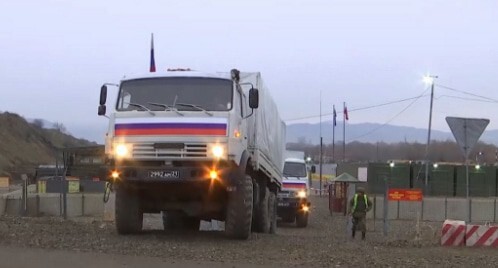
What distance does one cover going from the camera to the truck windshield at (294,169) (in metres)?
25.9

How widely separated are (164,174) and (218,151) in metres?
1.02

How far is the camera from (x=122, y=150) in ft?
39.0

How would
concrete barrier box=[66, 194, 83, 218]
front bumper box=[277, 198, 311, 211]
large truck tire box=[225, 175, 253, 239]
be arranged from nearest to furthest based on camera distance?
1. large truck tire box=[225, 175, 253, 239]
2. front bumper box=[277, 198, 311, 211]
3. concrete barrier box=[66, 194, 83, 218]

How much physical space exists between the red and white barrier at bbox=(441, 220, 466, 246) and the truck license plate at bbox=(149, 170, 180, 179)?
6072 mm

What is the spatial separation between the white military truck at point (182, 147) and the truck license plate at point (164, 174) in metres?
0.02

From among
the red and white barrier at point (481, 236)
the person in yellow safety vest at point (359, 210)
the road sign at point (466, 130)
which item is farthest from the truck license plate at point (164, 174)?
the person in yellow safety vest at point (359, 210)

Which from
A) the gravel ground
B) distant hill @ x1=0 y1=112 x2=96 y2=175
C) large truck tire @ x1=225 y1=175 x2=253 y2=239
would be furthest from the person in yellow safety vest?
distant hill @ x1=0 y1=112 x2=96 y2=175

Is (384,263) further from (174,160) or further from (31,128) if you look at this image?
(31,128)

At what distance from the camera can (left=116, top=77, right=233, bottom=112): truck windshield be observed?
40.0ft

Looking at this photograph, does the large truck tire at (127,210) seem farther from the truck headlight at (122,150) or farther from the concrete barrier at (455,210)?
the concrete barrier at (455,210)

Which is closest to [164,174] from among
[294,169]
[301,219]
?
[294,169]

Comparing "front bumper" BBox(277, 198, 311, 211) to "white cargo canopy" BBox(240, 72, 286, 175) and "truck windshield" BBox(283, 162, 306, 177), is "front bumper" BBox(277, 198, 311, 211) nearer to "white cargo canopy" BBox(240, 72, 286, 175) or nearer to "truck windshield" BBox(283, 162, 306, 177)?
"truck windshield" BBox(283, 162, 306, 177)

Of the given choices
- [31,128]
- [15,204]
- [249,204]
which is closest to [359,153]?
[31,128]

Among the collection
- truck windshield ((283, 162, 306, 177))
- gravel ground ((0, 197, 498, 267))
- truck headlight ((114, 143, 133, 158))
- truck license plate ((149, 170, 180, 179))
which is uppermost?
truck headlight ((114, 143, 133, 158))
